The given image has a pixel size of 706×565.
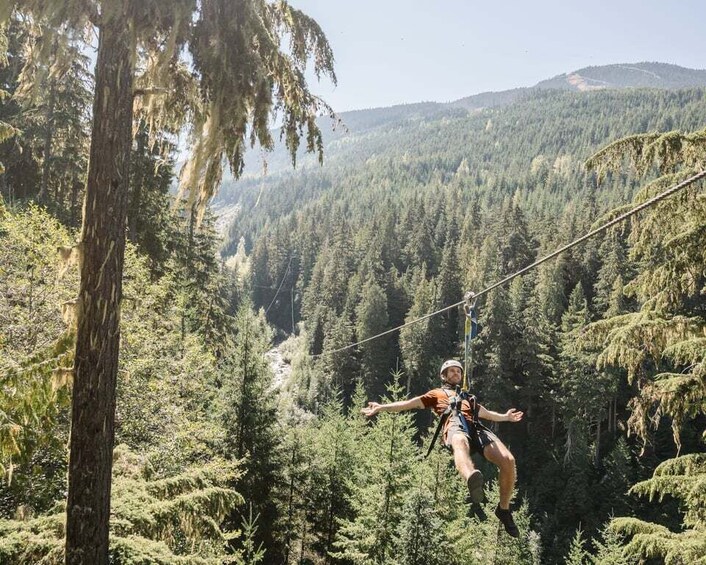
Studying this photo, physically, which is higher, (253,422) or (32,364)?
(32,364)

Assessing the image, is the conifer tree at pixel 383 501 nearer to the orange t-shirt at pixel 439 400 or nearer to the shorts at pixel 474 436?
the orange t-shirt at pixel 439 400

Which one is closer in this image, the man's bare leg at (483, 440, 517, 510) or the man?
the man

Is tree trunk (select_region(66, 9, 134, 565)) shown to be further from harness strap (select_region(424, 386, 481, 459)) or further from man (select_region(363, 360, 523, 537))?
harness strap (select_region(424, 386, 481, 459))

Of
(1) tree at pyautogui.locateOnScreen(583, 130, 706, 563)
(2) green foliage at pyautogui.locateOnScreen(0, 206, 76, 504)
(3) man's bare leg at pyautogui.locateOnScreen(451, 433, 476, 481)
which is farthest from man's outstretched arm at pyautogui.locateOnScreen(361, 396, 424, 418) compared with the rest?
(1) tree at pyautogui.locateOnScreen(583, 130, 706, 563)

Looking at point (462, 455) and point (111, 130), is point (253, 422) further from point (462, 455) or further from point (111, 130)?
point (111, 130)

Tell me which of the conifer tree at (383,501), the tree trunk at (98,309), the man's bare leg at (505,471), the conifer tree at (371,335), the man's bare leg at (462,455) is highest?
the tree trunk at (98,309)

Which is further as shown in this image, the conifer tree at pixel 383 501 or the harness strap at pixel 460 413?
the conifer tree at pixel 383 501

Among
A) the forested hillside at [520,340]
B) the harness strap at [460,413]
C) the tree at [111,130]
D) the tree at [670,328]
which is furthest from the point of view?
the forested hillside at [520,340]

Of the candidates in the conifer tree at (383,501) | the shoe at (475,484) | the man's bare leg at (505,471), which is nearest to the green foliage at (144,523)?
the shoe at (475,484)

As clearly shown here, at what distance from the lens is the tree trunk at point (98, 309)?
14.6 ft

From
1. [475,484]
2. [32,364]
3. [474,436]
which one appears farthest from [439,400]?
[32,364]

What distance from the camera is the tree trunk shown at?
4461 millimetres

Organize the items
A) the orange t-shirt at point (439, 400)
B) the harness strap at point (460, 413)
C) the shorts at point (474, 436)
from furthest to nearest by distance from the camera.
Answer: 1. the orange t-shirt at point (439, 400)
2. the harness strap at point (460, 413)
3. the shorts at point (474, 436)

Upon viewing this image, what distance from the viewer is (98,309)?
4488mm
